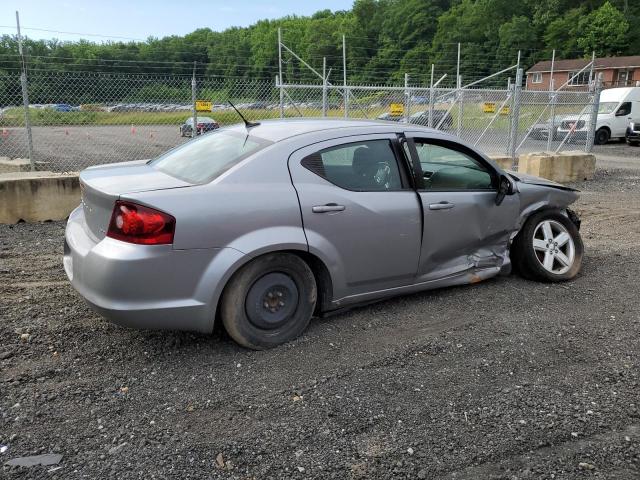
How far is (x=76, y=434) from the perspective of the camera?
9.27ft

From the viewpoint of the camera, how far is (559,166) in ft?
38.7

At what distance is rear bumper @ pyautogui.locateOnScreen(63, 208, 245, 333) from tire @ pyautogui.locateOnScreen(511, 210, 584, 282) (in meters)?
2.83

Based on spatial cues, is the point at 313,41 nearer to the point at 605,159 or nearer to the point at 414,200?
the point at 605,159

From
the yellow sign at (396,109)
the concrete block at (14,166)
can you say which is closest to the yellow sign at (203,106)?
the concrete block at (14,166)

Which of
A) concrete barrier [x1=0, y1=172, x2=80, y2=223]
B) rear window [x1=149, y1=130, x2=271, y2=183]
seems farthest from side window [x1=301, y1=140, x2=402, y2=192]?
concrete barrier [x1=0, y1=172, x2=80, y2=223]

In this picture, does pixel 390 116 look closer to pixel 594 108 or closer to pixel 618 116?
pixel 594 108

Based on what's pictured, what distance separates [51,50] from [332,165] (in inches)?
369

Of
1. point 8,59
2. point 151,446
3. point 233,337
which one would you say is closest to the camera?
point 151,446

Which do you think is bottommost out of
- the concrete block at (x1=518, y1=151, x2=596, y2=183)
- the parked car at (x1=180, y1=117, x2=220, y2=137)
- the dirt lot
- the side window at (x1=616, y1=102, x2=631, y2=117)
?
the dirt lot

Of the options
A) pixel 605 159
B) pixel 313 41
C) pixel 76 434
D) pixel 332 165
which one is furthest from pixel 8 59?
pixel 313 41

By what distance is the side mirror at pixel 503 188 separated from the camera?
474 centimetres

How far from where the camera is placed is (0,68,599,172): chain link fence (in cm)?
1004

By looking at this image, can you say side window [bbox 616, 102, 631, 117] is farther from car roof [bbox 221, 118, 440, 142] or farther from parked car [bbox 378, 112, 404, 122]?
car roof [bbox 221, 118, 440, 142]

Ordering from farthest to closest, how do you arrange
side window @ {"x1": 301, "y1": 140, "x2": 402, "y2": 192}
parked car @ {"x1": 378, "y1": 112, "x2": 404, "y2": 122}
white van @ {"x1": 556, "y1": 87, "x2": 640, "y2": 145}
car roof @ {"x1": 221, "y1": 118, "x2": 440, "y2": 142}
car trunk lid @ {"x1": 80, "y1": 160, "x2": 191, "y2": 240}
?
white van @ {"x1": 556, "y1": 87, "x2": 640, "y2": 145}, parked car @ {"x1": 378, "y1": 112, "x2": 404, "y2": 122}, car roof @ {"x1": 221, "y1": 118, "x2": 440, "y2": 142}, side window @ {"x1": 301, "y1": 140, "x2": 402, "y2": 192}, car trunk lid @ {"x1": 80, "y1": 160, "x2": 191, "y2": 240}
